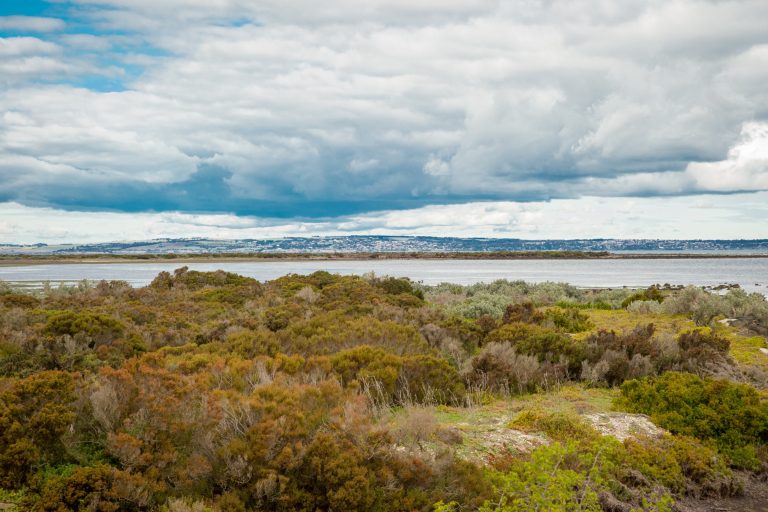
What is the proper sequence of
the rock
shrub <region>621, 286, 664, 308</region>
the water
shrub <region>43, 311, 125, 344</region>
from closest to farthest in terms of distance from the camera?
the rock
shrub <region>43, 311, 125, 344</region>
shrub <region>621, 286, 664, 308</region>
the water

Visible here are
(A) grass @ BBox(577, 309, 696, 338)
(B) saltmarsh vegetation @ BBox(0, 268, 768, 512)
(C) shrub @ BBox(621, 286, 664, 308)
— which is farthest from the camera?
(C) shrub @ BBox(621, 286, 664, 308)

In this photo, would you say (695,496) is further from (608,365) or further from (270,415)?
(270,415)

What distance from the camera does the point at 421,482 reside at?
6.01 metres

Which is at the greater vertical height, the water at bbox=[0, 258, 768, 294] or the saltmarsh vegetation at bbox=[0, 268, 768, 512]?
the saltmarsh vegetation at bbox=[0, 268, 768, 512]

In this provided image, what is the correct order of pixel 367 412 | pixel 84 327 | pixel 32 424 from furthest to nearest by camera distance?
pixel 84 327 → pixel 367 412 → pixel 32 424

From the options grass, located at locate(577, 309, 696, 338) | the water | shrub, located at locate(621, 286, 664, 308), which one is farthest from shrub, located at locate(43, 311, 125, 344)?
the water

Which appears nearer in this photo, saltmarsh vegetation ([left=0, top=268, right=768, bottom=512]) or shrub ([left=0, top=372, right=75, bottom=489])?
saltmarsh vegetation ([left=0, top=268, right=768, bottom=512])

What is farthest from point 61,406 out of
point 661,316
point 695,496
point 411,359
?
point 661,316

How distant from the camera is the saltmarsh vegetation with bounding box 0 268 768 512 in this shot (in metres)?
5.56

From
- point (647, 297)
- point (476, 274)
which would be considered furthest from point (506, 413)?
point (476, 274)

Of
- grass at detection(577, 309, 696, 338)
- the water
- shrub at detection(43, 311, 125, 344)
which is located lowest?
the water

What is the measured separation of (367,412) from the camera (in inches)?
286

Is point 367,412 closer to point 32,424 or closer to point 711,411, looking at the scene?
point 32,424

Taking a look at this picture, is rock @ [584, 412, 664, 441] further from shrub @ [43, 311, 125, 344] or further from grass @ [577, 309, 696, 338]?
shrub @ [43, 311, 125, 344]
